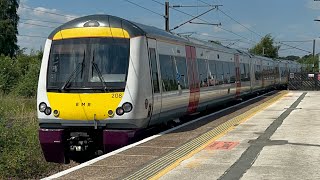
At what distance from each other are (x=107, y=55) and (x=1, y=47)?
49980mm

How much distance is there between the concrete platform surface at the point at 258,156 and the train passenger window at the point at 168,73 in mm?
1986

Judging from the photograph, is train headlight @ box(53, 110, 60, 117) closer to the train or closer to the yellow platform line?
the train

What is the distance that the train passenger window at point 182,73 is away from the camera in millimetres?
14180

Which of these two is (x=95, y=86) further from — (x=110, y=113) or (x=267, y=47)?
(x=267, y=47)

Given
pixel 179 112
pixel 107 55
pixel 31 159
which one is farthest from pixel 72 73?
pixel 179 112

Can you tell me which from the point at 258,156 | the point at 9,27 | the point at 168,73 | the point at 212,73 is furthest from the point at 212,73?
the point at 9,27

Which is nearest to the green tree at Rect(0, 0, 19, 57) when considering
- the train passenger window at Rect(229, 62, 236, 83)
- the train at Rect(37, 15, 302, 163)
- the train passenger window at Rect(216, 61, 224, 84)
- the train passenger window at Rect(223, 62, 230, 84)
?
the train passenger window at Rect(229, 62, 236, 83)

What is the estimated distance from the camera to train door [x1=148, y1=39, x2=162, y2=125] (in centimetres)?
1145

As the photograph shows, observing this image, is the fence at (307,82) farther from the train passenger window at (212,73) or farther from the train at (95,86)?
the train at (95,86)

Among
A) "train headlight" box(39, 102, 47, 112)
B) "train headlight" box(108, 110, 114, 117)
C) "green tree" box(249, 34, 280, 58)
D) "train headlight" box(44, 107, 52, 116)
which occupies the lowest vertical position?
"train headlight" box(108, 110, 114, 117)

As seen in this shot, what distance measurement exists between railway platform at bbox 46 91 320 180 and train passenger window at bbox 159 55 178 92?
1.17m

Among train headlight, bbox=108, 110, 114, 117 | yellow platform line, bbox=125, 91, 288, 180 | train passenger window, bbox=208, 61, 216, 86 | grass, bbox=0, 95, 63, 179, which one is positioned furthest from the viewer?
train passenger window, bbox=208, 61, 216, 86

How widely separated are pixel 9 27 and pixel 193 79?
45390 millimetres

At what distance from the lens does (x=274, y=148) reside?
10.2 metres
